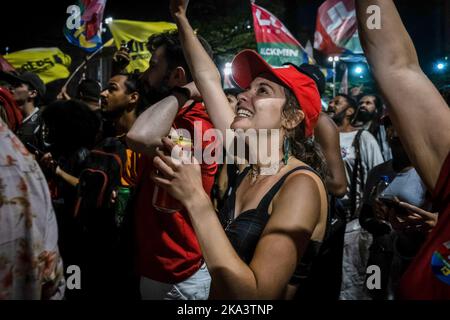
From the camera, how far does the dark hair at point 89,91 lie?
6.22 meters

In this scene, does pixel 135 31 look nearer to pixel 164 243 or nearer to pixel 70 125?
pixel 70 125

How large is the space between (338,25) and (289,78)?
23.3 ft

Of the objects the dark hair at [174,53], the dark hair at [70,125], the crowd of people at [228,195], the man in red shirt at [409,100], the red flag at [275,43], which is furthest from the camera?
the red flag at [275,43]

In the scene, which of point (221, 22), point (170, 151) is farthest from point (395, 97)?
point (221, 22)

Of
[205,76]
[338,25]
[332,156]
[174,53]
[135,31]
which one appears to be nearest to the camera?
[205,76]

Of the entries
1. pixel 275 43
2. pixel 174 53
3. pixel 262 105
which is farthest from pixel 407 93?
pixel 275 43

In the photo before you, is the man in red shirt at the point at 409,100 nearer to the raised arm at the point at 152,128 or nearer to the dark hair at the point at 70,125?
the raised arm at the point at 152,128

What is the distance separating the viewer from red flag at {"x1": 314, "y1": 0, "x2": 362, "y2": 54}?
873cm

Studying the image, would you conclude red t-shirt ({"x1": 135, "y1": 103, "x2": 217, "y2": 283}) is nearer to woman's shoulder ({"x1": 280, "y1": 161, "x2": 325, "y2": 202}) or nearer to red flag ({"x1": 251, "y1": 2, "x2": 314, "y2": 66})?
woman's shoulder ({"x1": 280, "y1": 161, "x2": 325, "y2": 202})

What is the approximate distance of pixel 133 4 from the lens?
75.4 feet

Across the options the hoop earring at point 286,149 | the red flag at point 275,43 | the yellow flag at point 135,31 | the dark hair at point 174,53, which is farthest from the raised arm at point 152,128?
the yellow flag at point 135,31

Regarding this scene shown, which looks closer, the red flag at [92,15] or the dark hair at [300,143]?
the dark hair at [300,143]

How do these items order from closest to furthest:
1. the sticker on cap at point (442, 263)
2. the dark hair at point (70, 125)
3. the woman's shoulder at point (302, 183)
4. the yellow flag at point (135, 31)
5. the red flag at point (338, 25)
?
the sticker on cap at point (442, 263)
the woman's shoulder at point (302, 183)
the dark hair at point (70, 125)
the yellow flag at point (135, 31)
the red flag at point (338, 25)

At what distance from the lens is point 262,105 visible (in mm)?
2299
